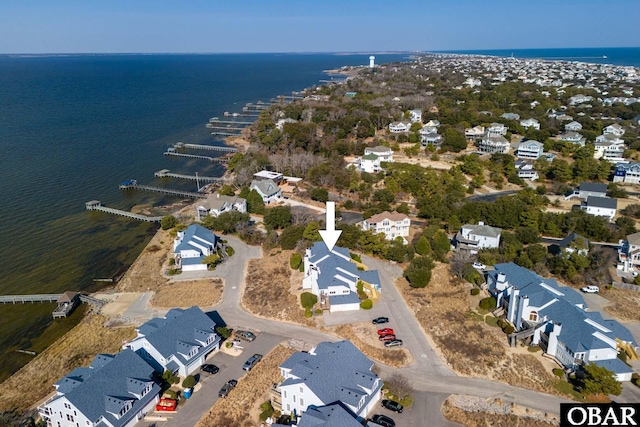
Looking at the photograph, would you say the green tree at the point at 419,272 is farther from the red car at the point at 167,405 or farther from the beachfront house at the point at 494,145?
the beachfront house at the point at 494,145

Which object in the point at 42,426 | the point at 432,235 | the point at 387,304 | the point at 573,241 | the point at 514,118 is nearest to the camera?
the point at 42,426

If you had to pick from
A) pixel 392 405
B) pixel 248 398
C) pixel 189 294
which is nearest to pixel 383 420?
pixel 392 405

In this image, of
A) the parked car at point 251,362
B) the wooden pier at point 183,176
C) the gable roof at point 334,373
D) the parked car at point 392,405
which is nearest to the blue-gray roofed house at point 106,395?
the parked car at point 251,362

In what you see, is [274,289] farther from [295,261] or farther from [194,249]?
[194,249]

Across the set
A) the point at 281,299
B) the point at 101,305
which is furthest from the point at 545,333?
the point at 101,305

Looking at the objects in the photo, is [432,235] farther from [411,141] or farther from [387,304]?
[411,141]

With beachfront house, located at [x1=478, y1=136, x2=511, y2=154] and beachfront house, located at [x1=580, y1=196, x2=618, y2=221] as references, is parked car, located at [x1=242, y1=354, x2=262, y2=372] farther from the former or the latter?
beachfront house, located at [x1=478, y1=136, x2=511, y2=154]

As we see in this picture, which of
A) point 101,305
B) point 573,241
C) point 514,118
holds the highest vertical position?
point 514,118
